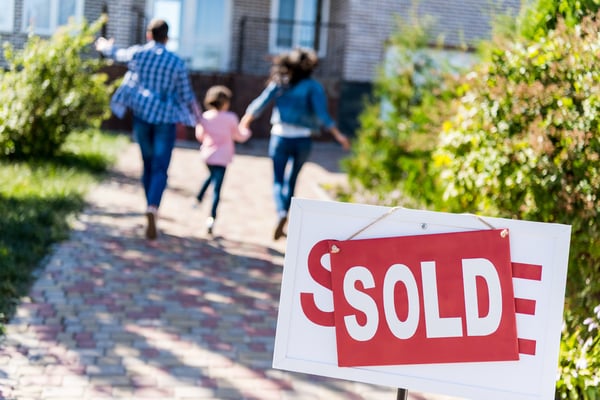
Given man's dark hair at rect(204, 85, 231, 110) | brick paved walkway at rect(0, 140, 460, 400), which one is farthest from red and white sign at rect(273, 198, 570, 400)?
man's dark hair at rect(204, 85, 231, 110)

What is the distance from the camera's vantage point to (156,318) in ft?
19.1

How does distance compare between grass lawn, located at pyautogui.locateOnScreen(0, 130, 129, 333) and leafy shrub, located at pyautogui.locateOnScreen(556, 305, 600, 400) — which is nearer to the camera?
leafy shrub, located at pyautogui.locateOnScreen(556, 305, 600, 400)

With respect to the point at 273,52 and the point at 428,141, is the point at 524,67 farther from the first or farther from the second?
the point at 273,52

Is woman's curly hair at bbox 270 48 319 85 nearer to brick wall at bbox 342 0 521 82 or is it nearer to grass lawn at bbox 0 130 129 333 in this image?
grass lawn at bbox 0 130 129 333

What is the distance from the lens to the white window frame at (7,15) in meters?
10.2

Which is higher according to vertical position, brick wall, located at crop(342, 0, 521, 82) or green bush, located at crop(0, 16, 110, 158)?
brick wall, located at crop(342, 0, 521, 82)

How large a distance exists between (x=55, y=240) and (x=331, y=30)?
14583 mm

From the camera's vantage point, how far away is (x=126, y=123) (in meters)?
19.2

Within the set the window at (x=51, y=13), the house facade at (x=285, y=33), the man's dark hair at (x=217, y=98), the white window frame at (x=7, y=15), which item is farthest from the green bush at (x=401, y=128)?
the house facade at (x=285, y=33)

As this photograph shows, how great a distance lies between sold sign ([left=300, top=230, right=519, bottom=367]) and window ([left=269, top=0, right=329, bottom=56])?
18.7 metres

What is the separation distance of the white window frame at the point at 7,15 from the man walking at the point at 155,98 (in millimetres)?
2776

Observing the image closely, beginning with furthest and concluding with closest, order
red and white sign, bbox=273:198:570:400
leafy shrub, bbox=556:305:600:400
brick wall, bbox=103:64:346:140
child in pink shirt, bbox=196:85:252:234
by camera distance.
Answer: brick wall, bbox=103:64:346:140
child in pink shirt, bbox=196:85:252:234
leafy shrub, bbox=556:305:600:400
red and white sign, bbox=273:198:570:400

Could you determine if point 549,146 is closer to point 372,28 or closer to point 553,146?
point 553,146

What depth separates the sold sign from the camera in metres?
2.83
